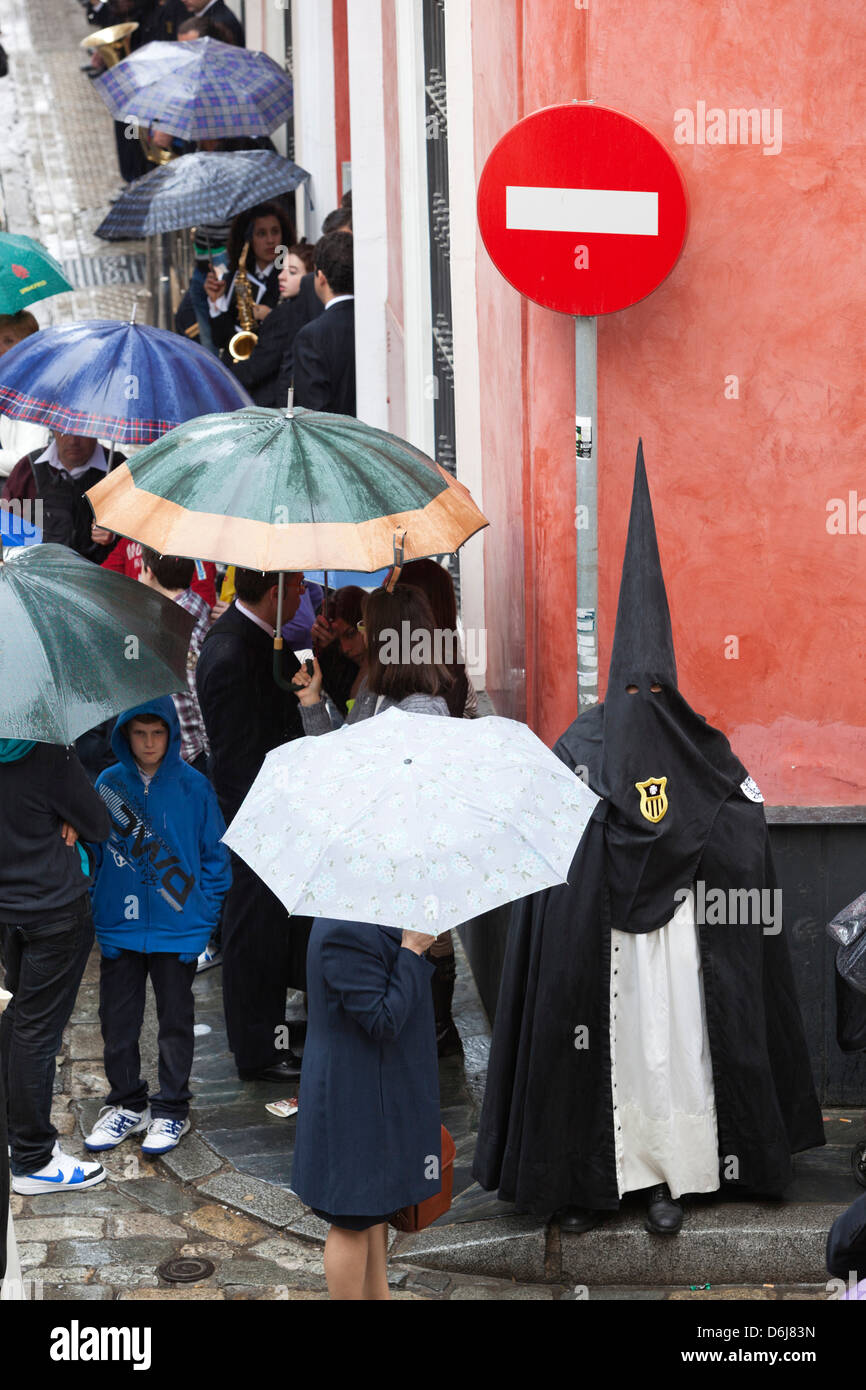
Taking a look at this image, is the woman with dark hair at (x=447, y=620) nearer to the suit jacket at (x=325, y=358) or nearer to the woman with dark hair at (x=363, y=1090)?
the woman with dark hair at (x=363, y=1090)

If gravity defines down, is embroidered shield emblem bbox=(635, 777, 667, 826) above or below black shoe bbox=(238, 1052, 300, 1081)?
above

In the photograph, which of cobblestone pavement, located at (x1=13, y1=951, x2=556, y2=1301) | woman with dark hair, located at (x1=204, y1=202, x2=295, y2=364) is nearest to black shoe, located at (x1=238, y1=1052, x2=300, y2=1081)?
cobblestone pavement, located at (x1=13, y1=951, x2=556, y2=1301)

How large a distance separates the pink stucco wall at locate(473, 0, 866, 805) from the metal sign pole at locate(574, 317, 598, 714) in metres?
0.24

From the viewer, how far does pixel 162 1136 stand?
21.6 feet

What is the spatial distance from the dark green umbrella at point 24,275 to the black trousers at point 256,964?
4116 mm

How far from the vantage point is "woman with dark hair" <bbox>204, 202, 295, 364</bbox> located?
1190 cm

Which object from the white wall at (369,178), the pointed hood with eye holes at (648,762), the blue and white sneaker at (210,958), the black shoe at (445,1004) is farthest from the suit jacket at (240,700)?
the white wall at (369,178)

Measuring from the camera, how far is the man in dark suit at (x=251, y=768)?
682 centimetres

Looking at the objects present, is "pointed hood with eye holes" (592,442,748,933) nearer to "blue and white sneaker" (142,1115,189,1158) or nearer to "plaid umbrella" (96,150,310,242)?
"blue and white sneaker" (142,1115,189,1158)

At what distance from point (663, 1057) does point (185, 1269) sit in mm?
1627

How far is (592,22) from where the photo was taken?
20.5ft
